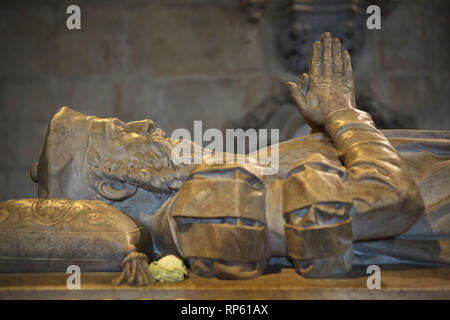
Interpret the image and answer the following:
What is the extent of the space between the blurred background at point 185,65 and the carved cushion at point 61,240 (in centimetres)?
295

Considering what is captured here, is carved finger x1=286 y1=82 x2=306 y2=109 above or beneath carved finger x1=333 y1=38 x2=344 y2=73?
beneath

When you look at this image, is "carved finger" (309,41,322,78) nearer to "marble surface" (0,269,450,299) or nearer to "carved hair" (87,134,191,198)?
"carved hair" (87,134,191,198)

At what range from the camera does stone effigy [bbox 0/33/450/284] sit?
4.75ft

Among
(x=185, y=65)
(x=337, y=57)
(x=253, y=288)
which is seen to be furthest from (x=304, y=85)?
(x=185, y=65)

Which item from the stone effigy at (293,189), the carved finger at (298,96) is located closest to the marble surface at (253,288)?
the stone effigy at (293,189)

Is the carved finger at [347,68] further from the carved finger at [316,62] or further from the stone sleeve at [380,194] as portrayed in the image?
the stone sleeve at [380,194]

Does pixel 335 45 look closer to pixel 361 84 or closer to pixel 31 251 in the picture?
pixel 31 251

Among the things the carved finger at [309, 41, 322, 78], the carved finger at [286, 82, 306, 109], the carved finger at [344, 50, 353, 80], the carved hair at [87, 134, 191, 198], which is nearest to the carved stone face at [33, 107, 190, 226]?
the carved hair at [87, 134, 191, 198]

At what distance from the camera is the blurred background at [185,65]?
4.59 metres

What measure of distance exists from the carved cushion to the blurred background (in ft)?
9.67

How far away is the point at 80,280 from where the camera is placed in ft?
5.04

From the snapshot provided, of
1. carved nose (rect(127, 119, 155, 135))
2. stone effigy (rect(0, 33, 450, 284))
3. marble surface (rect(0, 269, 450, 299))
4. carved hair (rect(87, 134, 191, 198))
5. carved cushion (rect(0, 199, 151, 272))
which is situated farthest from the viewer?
carved nose (rect(127, 119, 155, 135))
